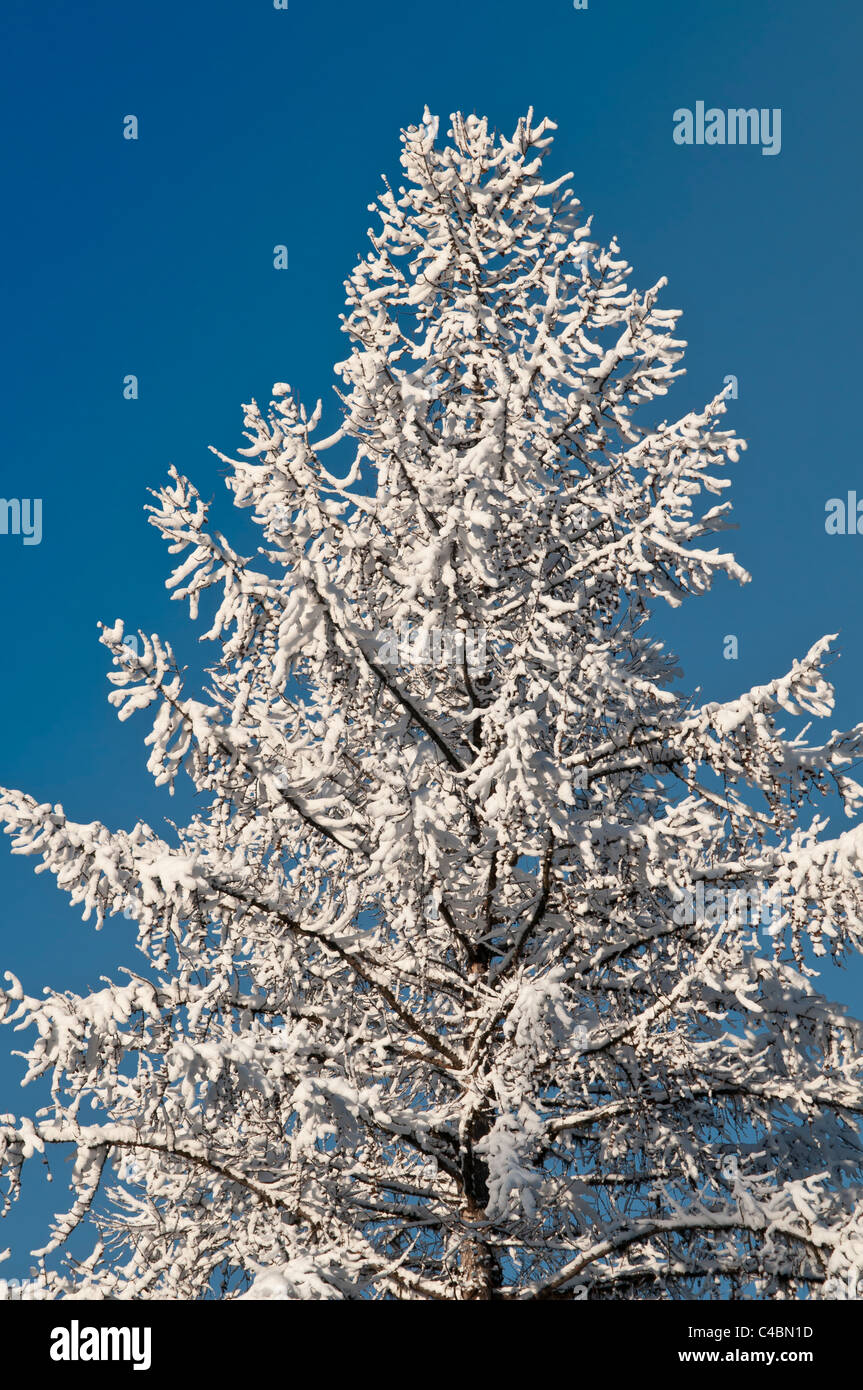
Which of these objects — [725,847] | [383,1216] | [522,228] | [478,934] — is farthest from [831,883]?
[522,228]

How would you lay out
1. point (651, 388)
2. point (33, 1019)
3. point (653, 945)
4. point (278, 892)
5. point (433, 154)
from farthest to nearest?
point (433, 154)
point (651, 388)
point (653, 945)
point (278, 892)
point (33, 1019)

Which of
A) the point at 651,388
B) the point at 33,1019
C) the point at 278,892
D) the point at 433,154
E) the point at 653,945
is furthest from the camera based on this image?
the point at 433,154

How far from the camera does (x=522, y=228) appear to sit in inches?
356

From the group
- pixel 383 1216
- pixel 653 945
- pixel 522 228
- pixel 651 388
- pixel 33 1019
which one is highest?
pixel 522 228

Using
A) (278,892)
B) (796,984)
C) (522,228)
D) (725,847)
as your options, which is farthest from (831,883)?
(522,228)

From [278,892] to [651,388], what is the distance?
4.10 m

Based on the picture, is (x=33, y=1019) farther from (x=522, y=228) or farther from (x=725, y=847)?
(x=522, y=228)

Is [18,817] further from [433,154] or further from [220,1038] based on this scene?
[433,154]

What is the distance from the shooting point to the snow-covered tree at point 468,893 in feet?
19.7

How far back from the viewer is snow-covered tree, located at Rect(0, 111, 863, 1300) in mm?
6020

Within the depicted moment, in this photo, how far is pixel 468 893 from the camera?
6941mm

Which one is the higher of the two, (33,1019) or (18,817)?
(18,817)

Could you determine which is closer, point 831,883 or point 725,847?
point 831,883
